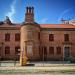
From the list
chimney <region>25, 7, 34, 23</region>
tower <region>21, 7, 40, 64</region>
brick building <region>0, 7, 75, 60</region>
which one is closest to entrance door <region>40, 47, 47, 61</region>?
brick building <region>0, 7, 75, 60</region>

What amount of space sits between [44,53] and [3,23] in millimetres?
11245

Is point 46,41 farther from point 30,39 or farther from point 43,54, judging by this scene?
point 30,39

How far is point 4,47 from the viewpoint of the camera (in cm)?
4684

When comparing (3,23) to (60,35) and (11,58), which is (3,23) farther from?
(60,35)

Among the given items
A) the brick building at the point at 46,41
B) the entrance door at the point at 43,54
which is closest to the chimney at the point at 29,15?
the brick building at the point at 46,41

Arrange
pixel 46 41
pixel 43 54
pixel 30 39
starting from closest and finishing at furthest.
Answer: pixel 30 39 → pixel 43 54 → pixel 46 41

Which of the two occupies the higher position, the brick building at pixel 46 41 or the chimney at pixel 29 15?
the chimney at pixel 29 15

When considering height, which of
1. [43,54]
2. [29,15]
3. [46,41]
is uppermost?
[29,15]

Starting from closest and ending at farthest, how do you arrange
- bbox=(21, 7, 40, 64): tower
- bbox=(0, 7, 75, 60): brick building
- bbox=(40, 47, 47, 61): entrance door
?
bbox=(21, 7, 40, 64): tower
bbox=(40, 47, 47, 61): entrance door
bbox=(0, 7, 75, 60): brick building

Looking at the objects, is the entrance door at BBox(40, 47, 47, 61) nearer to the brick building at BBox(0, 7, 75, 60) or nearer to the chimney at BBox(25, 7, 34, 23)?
the brick building at BBox(0, 7, 75, 60)

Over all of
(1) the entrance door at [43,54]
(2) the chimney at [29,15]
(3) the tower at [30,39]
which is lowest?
(1) the entrance door at [43,54]

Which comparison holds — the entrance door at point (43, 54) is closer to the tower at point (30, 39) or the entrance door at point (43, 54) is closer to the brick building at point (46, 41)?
the brick building at point (46, 41)

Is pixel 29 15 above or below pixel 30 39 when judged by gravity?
above

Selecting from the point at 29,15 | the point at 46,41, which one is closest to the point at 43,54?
the point at 46,41
